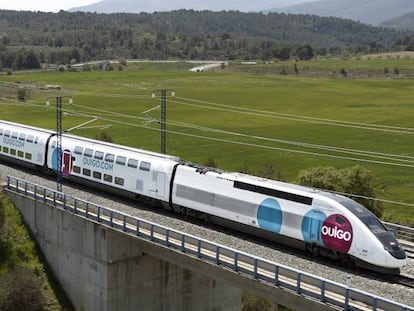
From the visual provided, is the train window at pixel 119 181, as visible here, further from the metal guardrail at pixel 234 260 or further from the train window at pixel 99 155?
the metal guardrail at pixel 234 260

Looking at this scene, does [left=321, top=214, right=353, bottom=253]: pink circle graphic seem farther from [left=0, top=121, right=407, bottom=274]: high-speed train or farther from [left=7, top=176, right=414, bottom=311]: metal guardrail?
[left=7, top=176, right=414, bottom=311]: metal guardrail

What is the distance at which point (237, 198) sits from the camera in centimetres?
3578

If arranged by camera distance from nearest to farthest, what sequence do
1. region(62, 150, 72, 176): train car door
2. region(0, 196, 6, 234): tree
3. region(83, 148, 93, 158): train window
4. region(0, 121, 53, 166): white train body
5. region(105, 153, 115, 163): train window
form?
region(0, 196, 6, 234): tree, region(105, 153, 115, 163): train window, region(83, 148, 93, 158): train window, region(62, 150, 72, 176): train car door, region(0, 121, 53, 166): white train body

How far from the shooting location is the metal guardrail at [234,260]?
2609 cm

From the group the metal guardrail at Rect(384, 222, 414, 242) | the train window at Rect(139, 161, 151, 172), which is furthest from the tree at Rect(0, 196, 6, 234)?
the metal guardrail at Rect(384, 222, 414, 242)

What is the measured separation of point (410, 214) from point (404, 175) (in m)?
18.1

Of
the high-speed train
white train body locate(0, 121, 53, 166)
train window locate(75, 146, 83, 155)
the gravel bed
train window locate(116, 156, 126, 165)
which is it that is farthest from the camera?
A: white train body locate(0, 121, 53, 166)

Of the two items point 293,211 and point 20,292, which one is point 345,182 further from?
point 20,292

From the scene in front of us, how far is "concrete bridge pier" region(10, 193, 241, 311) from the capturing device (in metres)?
38.1

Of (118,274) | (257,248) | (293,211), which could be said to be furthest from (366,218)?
(118,274)

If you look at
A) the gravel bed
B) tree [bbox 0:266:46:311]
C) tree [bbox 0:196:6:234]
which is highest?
the gravel bed

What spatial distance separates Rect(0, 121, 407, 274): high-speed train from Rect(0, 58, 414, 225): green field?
7487 millimetres

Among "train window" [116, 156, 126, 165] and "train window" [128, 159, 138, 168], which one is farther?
"train window" [116, 156, 126, 165]

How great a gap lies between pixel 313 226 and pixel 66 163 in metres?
23.5
